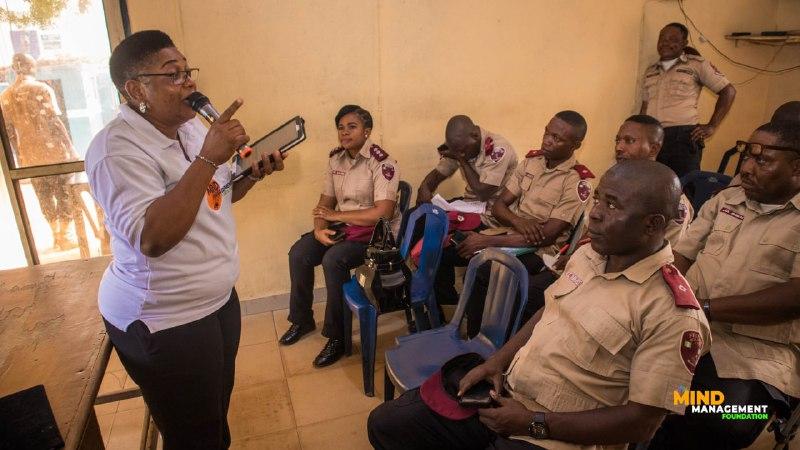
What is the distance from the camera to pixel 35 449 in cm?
104

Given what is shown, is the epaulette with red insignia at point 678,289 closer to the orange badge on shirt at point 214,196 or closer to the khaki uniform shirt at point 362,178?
the orange badge on shirt at point 214,196

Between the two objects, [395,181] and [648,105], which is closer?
[395,181]

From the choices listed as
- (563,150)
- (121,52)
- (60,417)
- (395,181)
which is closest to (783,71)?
(563,150)

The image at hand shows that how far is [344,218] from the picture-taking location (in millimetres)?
2982

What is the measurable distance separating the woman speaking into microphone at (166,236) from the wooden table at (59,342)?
126mm

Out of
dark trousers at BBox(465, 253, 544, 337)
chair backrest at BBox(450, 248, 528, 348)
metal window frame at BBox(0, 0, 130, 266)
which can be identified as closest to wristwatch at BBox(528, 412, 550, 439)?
chair backrest at BBox(450, 248, 528, 348)

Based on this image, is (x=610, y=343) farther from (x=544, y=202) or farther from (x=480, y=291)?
(x=544, y=202)

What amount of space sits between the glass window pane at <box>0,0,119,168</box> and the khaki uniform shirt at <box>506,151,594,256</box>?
259 centimetres

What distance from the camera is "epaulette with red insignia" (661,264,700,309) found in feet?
3.89

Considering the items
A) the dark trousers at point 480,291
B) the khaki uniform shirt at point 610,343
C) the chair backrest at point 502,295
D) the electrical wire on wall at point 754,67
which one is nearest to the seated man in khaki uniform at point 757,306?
the khaki uniform shirt at point 610,343

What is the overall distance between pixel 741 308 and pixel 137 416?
8.82 feet

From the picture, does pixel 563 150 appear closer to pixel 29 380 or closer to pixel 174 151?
pixel 174 151

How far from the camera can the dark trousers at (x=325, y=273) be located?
2.84 m

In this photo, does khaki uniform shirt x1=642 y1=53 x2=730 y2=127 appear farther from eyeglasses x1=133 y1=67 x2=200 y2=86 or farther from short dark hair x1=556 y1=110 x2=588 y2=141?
eyeglasses x1=133 y1=67 x2=200 y2=86
